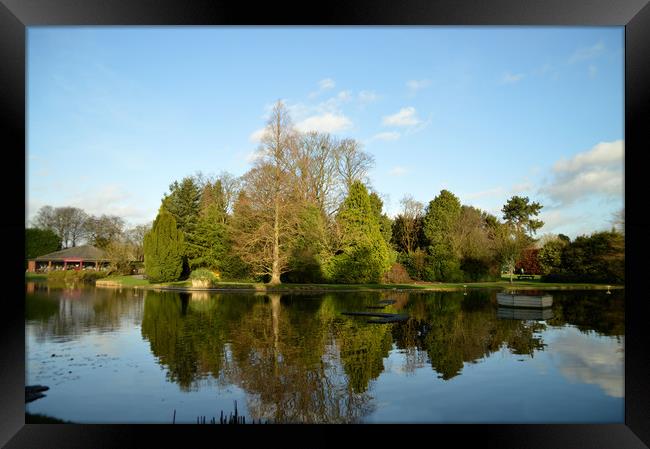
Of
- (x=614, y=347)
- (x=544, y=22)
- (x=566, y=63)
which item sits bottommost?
(x=614, y=347)

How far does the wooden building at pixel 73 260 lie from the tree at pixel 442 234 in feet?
58.0

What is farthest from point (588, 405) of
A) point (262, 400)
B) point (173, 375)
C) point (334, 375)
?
point (173, 375)

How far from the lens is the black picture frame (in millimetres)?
4008

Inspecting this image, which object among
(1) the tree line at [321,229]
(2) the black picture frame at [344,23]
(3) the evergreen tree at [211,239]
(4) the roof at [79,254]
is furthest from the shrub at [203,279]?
(2) the black picture frame at [344,23]

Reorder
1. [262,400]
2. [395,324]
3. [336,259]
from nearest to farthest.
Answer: [262,400], [395,324], [336,259]

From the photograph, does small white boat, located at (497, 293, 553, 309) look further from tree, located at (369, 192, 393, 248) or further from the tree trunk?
tree, located at (369, 192, 393, 248)

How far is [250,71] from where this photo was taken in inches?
405

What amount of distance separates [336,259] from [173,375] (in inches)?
603

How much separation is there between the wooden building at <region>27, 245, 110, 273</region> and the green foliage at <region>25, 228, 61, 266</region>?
55.8 inches

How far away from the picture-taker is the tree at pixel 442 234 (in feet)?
72.9

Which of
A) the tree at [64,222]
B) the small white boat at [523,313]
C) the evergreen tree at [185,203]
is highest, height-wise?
the evergreen tree at [185,203]

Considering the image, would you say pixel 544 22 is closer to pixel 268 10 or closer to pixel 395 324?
pixel 268 10

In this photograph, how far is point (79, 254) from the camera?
891 inches

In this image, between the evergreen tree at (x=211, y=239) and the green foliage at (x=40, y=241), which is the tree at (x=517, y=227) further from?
the green foliage at (x=40, y=241)
